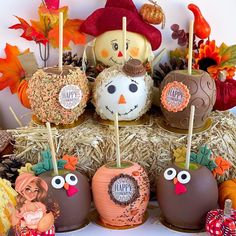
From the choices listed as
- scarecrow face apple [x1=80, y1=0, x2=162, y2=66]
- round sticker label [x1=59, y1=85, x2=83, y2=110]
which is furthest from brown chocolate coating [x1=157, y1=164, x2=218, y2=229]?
scarecrow face apple [x1=80, y1=0, x2=162, y2=66]

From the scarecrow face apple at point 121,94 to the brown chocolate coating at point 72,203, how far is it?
0.24 meters

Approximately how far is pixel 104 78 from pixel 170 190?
1.30 feet

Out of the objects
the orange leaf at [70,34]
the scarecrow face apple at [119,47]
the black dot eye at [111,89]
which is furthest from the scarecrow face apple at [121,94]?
the orange leaf at [70,34]

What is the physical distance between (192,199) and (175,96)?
1.02ft

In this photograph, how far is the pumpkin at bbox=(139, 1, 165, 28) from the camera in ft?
5.86

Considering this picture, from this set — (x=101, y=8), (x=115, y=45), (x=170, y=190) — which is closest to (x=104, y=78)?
(x=115, y=45)

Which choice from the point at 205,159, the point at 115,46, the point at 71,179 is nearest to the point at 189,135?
the point at 205,159

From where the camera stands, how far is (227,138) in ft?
5.43

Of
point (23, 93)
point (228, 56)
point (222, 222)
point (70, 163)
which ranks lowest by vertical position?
point (222, 222)

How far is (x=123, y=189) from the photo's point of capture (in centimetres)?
150

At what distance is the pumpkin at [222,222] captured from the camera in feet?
4.67

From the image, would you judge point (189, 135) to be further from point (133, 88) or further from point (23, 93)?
point (23, 93)

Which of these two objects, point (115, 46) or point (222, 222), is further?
point (115, 46)

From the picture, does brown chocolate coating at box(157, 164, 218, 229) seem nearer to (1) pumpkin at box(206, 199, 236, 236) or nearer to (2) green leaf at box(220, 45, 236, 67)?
(1) pumpkin at box(206, 199, 236, 236)
